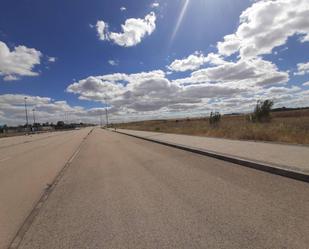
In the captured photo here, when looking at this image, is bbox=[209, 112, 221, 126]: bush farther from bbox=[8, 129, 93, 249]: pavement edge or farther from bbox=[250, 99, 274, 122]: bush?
bbox=[8, 129, 93, 249]: pavement edge

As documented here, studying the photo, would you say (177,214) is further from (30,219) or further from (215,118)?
(215,118)

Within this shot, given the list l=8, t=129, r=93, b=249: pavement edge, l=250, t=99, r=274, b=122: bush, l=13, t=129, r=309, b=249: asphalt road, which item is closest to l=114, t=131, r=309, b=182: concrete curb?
l=13, t=129, r=309, b=249: asphalt road

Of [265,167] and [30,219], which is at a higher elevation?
[30,219]

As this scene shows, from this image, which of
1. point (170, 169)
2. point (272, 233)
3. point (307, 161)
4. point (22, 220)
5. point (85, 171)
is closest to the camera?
point (272, 233)

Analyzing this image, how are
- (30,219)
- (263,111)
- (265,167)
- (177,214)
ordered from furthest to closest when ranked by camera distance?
(263,111) → (265,167) → (30,219) → (177,214)

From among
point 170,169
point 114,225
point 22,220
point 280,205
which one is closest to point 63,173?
point 170,169

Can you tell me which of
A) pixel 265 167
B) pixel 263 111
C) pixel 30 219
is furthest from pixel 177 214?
pixel 263 111

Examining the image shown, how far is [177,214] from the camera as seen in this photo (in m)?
4.83

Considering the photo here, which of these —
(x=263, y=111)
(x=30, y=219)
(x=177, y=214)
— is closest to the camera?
(x=177, y=214)

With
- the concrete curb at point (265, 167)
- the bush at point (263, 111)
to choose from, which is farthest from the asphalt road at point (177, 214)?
the bush at point (263, 111)

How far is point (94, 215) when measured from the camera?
504 centimetres

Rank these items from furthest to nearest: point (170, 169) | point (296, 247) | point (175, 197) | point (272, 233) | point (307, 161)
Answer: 1. point (170, 169)
2. point (307, 161)
3. point (175, 197)
4. point (272, 233)
5. point (296, 247)

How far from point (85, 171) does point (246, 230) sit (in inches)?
289

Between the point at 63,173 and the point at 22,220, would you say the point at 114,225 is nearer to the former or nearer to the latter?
the point at 22,220
